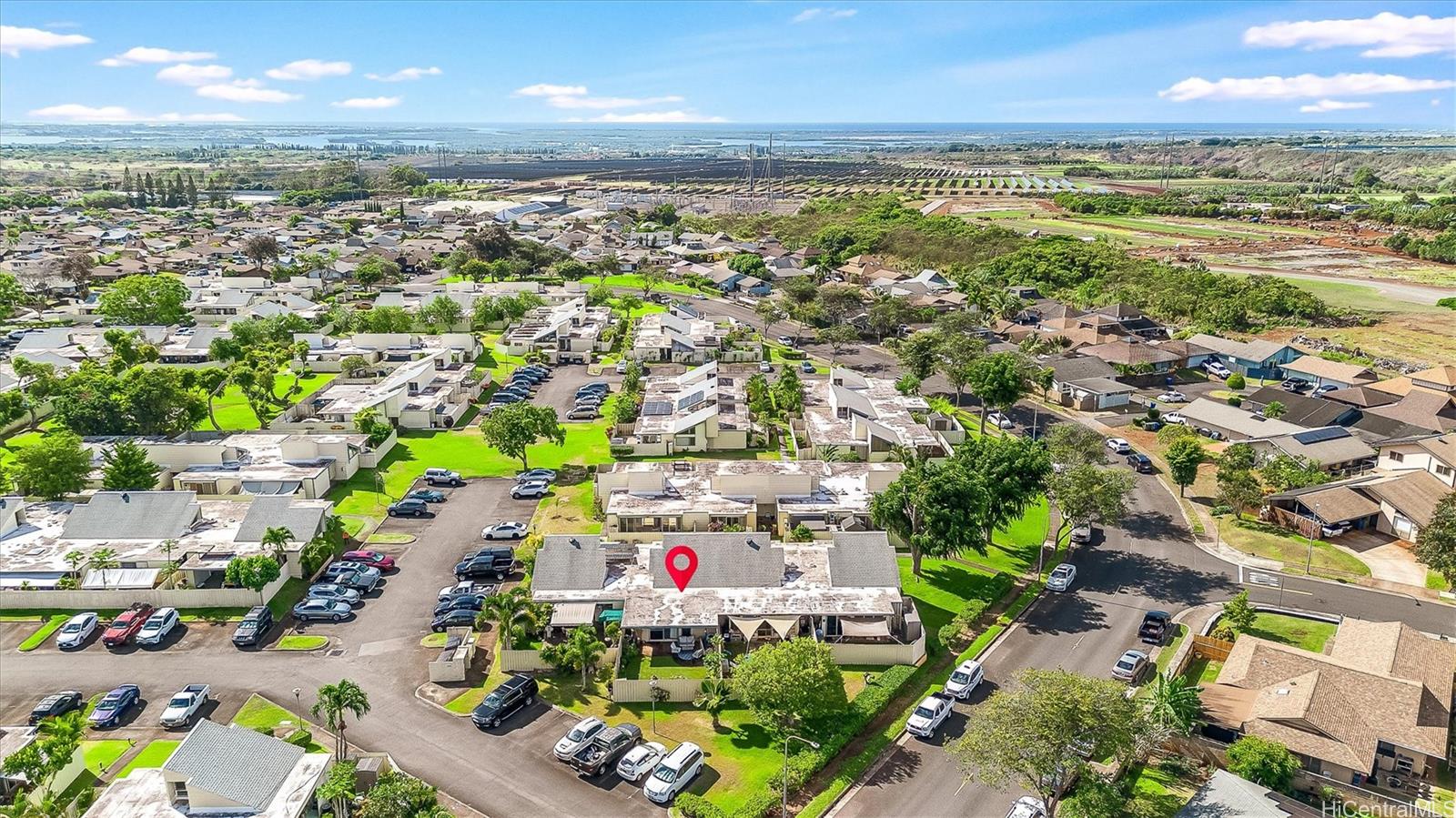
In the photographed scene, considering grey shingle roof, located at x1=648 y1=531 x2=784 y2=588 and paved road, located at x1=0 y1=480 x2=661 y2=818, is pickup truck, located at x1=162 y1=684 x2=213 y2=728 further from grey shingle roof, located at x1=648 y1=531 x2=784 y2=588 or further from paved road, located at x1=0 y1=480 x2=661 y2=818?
grey shingle roof, located at x1=648 y1=531 x2=784 y2=588

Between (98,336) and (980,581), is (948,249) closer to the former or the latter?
(980,581)

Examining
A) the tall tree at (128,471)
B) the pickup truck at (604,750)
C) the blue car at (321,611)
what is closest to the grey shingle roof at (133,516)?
the tall tree at (128,471)

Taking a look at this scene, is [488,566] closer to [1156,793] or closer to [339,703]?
[339,703]

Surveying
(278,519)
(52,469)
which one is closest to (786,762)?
(278,519)

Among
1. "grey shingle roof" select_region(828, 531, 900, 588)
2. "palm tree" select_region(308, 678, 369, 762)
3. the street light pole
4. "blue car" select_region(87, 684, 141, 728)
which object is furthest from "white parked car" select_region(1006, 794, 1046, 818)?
"blue car" select_region(87, 684, 141, 728)

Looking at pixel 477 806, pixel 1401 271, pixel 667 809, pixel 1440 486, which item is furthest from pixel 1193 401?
pixel 1401 271

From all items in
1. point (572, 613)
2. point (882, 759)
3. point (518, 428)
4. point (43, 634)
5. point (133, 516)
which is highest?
point (518, 428)
